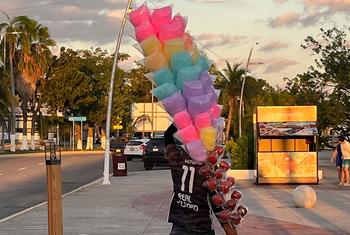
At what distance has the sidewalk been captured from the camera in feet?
39.4

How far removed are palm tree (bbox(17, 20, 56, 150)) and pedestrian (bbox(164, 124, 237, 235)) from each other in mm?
53948

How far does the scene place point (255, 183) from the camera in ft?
74.7

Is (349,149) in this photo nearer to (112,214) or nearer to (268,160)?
(268,160)

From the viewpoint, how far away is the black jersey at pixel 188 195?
4676mm

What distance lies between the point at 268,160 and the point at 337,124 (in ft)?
34.7

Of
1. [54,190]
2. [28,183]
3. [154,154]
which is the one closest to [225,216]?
[54,190]

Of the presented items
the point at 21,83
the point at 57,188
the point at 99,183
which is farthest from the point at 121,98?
the point at 57,188

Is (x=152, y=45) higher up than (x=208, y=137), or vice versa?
(x=152, y=45)

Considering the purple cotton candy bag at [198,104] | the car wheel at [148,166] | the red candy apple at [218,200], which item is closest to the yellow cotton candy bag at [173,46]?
the purple cotton candy bag at [198,104]

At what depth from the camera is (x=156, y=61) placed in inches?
182

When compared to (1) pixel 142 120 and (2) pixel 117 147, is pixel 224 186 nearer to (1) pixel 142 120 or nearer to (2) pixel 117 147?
(2) pixel 117 147

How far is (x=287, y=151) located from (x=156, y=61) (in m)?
18.7

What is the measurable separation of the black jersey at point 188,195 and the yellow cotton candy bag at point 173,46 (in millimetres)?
703

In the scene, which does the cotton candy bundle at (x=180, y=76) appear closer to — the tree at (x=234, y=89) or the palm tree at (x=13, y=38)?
the palm tree at (x=13, y=38)
